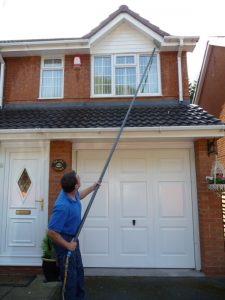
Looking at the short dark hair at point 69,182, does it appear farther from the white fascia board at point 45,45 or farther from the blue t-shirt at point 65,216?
the white fascia board at point 45,45

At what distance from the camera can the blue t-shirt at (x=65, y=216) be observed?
2.80 metres

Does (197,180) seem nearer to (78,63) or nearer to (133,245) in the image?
(133,245)

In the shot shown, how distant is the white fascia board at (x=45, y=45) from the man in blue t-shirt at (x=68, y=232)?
15.2ft

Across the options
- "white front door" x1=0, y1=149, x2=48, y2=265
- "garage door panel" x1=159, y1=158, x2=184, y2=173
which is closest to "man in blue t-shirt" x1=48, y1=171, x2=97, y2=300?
"white front door" x1=0, y1=149, x2=48, y2=265

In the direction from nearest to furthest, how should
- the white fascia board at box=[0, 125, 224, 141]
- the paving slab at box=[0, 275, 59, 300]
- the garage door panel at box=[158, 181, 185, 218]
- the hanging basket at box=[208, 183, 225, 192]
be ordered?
the paving slab at box=[0, 275, 59, 300] < the hanging basket at box=[208, 183, 225, 192] < the white fascia board at box=[0, 125, 224, 141] < the garage door panel at box=[158, 181, 185, 218]

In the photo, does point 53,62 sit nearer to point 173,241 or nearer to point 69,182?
point 69,182

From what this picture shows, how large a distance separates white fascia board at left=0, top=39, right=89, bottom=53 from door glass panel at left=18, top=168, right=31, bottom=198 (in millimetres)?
3386

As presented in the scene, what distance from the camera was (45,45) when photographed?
6.40m

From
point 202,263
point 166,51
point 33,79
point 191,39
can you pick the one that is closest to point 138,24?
point 166,51

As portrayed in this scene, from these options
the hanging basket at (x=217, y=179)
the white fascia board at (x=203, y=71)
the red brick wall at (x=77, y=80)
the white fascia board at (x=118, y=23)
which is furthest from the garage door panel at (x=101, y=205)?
the white fascia board at (x=203, y=71)

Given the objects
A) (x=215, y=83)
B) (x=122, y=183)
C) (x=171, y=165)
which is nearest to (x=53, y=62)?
(x=122, y=183)

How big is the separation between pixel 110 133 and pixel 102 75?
101 inches

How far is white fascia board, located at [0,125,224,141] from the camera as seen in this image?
4668 millimetres

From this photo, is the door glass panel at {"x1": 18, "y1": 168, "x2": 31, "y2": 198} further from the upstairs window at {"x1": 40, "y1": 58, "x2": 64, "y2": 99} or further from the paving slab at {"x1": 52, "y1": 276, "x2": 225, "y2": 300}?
the upstairs window at {"x1": 40, "y1": 58, "x2": 64, "y2": 99}
